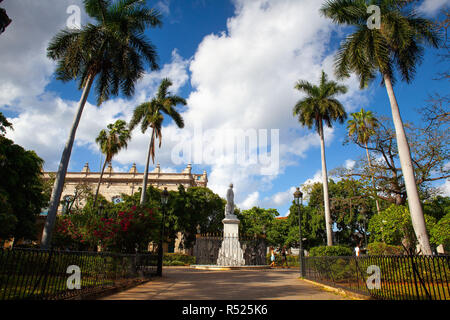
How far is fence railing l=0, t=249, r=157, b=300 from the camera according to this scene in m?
4.94

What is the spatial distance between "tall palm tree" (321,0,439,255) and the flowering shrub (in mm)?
11593

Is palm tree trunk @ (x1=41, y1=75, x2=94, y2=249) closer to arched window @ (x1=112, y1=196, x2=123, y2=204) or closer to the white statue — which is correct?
the white statue

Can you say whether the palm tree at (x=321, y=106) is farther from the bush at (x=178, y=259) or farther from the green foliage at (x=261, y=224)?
the green foliage at (x=261, y=224)

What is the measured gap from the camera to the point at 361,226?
37906mm

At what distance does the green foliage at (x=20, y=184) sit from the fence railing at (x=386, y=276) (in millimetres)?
15396

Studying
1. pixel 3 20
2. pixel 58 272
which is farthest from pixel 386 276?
pixel 3 20

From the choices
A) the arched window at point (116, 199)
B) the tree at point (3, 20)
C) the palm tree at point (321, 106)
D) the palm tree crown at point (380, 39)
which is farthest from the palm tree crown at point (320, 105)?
the arched window at point (116, 199)

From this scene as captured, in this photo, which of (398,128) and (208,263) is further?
(208,263)

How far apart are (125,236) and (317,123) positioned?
17.6 metres

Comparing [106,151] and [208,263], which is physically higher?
[106,151]

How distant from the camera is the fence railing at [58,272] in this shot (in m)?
4.94

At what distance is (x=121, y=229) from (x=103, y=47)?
10.1m
